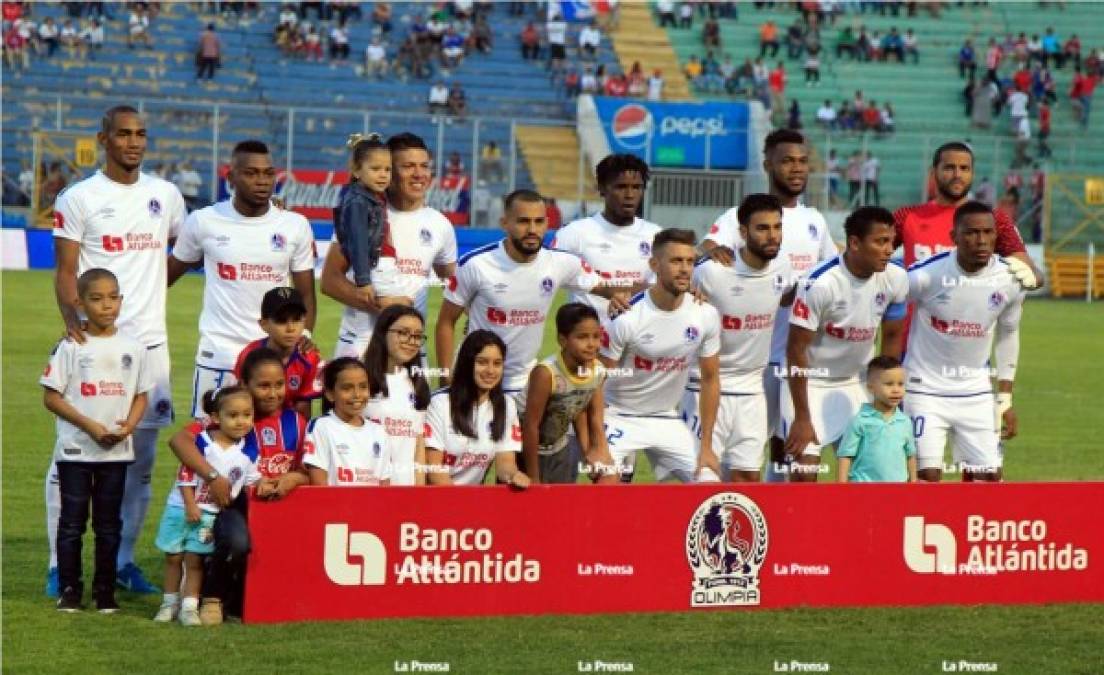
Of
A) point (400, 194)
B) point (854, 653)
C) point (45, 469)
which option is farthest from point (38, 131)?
point (854, 653)

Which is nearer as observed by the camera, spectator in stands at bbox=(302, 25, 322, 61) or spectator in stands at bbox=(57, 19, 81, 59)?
spectator in stands at bbox=(57, 19, 81, 59)

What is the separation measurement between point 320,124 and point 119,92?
457 cm

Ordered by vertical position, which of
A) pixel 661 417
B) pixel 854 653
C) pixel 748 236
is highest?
pixel 748 236

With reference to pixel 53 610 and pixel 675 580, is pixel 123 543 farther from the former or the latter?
pixel 675 580

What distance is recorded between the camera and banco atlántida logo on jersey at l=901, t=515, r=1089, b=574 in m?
10.5

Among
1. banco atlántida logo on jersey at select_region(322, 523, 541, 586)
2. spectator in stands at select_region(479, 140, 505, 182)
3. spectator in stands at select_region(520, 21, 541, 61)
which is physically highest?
spectator in stands at select_region(520, 21, 541, 61)

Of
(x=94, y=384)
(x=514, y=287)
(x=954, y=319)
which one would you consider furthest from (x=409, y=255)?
(x=954, y=319)


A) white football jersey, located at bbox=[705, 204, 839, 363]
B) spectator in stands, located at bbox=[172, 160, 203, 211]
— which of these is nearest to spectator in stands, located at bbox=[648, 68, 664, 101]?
spectator in stands, located at bbox=[172, 160, 203, 211]

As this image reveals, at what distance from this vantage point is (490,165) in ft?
131

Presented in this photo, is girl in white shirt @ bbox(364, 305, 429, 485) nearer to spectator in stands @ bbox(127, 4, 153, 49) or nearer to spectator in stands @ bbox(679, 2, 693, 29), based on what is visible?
spectator in stands @ bbox(127, 4, 153, 49)

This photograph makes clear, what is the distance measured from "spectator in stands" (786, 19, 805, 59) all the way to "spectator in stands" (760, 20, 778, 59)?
337mm

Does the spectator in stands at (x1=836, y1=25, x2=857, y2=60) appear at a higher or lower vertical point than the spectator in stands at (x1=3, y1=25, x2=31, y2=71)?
higher

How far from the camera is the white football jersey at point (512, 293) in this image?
11084mm

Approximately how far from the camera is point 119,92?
41500 mm
